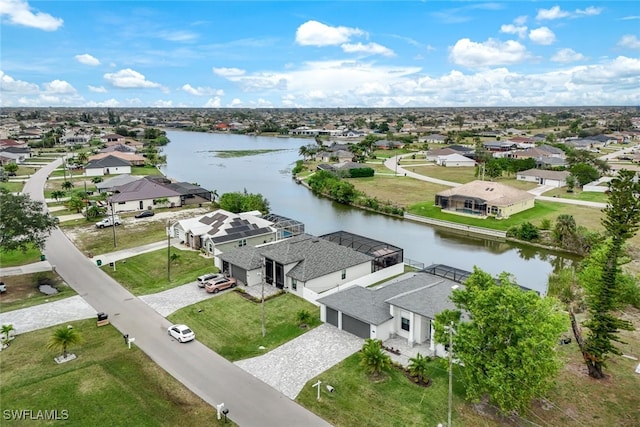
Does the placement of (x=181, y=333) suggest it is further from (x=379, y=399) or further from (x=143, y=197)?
(x=143, y=197)

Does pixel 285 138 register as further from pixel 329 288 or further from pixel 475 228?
pixel 329 288

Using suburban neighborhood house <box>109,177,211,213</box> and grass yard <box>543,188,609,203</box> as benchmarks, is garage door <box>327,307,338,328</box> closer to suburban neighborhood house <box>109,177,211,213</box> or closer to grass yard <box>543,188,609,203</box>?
suburban neighborhood house <box>109,177,211,213</box>

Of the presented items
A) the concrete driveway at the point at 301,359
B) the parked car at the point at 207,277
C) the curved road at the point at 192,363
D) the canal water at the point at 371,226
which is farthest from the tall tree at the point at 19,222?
the canal water at the point at 371,226

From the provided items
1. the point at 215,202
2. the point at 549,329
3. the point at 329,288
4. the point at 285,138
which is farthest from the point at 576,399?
the point at 285,138

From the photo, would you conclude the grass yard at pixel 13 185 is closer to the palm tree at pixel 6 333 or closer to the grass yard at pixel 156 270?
the grass yard at pixel 156 270

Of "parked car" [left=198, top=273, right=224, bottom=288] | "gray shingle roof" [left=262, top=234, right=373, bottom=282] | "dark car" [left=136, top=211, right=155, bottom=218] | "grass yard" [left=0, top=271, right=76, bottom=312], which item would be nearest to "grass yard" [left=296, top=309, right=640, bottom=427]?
"gray shingle roof" [left=262, top=234, right=373, bottom=282]

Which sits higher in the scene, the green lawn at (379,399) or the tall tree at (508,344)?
the tall tree at (508,344)
